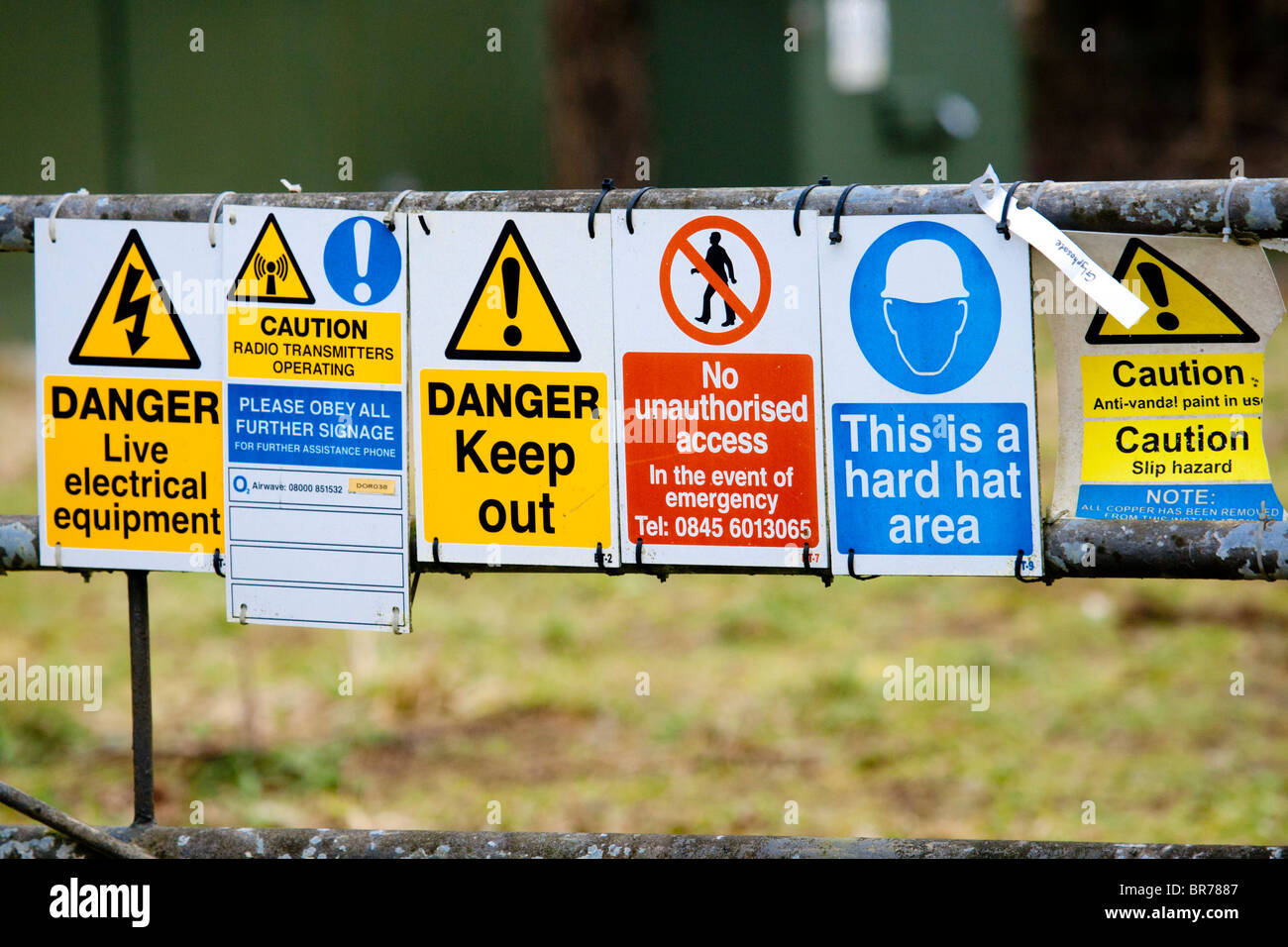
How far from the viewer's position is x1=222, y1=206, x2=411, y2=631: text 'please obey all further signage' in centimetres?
211

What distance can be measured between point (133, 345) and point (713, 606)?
161 inches

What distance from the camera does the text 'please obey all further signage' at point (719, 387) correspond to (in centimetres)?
200

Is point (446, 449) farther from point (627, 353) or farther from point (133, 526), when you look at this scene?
point (133, 526)

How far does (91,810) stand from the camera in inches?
161

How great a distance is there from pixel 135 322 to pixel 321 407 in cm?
33

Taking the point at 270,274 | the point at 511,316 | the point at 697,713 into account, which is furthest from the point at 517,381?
the point at 697,713

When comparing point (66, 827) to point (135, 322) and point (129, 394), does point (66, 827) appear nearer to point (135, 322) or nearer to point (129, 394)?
point (129, 394)

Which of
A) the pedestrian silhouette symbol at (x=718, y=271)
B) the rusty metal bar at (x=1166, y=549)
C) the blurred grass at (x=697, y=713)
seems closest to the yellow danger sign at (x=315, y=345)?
the pedestrian silhouette symbol at (x=718, y=271)

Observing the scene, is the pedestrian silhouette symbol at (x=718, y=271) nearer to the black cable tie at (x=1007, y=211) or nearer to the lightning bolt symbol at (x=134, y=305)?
the black cable tie at (x=1007, y=211)

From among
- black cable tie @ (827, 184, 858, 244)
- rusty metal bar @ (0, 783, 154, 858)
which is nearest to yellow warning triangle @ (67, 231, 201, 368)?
rusty metal bar @ (0, 783, 154, 858)

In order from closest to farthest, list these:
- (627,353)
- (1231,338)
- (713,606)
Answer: (1231,338) < (627,353) < (713,606)

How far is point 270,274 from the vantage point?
2145 mm

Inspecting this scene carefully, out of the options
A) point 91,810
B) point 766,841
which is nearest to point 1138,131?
point 91,810

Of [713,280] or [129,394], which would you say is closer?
[713,280]
